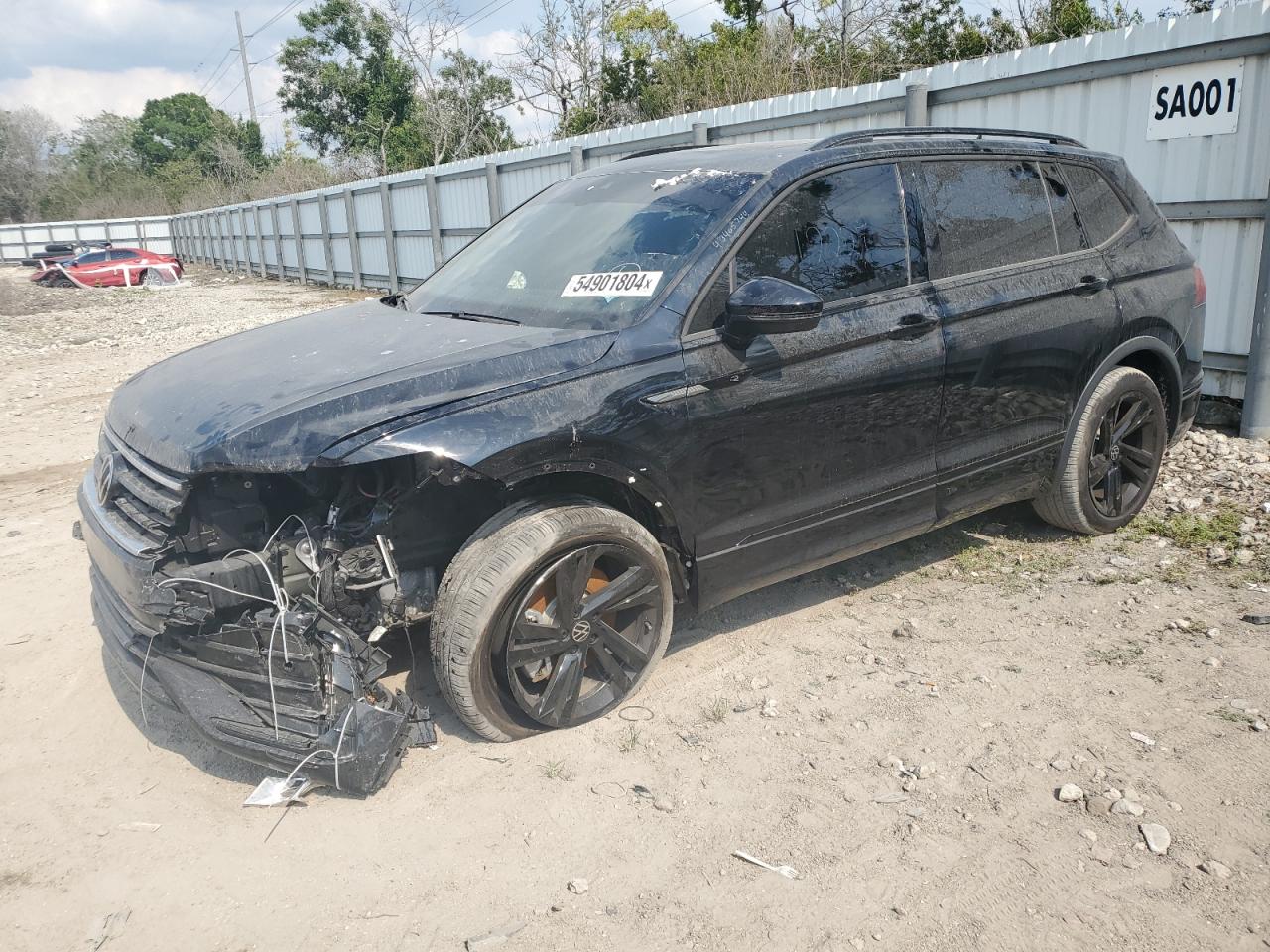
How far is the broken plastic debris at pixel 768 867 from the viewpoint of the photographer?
2.60m

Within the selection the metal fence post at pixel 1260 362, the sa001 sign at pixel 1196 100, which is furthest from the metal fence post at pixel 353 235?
the metal fence post at pixel 1260 362

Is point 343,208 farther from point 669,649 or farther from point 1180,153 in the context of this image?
point 669,649

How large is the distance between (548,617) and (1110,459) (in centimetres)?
307

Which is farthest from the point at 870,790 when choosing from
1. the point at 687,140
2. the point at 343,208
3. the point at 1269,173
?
the point at 343,208

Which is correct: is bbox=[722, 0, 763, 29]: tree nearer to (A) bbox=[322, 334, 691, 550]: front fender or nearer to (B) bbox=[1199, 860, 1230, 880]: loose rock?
(A) bbox=[322, 334, 691, 550]: front fender

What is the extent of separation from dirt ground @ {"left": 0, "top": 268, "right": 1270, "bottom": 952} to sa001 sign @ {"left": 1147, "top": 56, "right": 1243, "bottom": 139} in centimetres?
314

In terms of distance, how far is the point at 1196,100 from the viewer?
619 centimetres

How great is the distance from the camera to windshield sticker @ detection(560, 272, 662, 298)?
11.1ft

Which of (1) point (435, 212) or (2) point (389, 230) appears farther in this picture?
(2) point (389, 230)

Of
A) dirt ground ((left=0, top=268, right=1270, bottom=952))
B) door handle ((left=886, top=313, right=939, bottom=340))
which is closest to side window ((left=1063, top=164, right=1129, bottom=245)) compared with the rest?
door handle ((left=886, top=313, right=939, bottom=340))

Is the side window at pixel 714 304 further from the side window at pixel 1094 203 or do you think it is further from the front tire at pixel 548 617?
the side window at pixel 1094 203

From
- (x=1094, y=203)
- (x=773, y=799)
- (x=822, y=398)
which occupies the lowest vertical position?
(x=773, y=799)

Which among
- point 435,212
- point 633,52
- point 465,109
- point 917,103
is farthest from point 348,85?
point 917,103

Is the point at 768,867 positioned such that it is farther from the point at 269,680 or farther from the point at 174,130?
the point at 174,130
